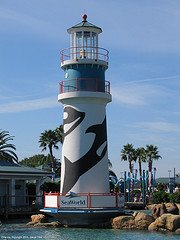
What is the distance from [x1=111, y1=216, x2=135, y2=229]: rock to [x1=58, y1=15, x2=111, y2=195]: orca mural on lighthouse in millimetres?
2654

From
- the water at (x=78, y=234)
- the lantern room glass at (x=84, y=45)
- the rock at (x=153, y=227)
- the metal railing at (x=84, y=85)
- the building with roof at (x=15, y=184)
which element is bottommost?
the water at (x=78, y=234)

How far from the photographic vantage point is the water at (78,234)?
2608cm

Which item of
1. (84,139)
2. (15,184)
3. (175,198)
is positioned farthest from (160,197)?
(84,139)

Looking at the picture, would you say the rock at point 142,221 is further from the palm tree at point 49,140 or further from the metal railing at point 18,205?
the palm tree at point 49,140

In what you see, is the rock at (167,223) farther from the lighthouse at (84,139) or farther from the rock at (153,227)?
the lighthouse at (84,139)

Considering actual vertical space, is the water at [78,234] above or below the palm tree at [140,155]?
below

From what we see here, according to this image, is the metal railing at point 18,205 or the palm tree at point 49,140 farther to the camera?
the palm tree at point 49,140

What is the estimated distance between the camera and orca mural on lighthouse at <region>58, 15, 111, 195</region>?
104ft

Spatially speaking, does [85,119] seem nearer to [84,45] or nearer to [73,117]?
[73,117]

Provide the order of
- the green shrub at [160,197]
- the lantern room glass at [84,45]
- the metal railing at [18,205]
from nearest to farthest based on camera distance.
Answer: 1. the lantern room glass at [84,45]
2. the metal railing at [18,205]
3. the green shrub at [160,197]

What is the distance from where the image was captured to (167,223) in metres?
28.4

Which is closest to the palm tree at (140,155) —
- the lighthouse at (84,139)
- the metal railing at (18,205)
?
the metal railing at (18,205)

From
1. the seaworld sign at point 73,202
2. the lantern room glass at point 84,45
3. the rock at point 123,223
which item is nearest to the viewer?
the rock at point 123,223

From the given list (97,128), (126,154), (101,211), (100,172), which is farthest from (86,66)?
(126,154)
